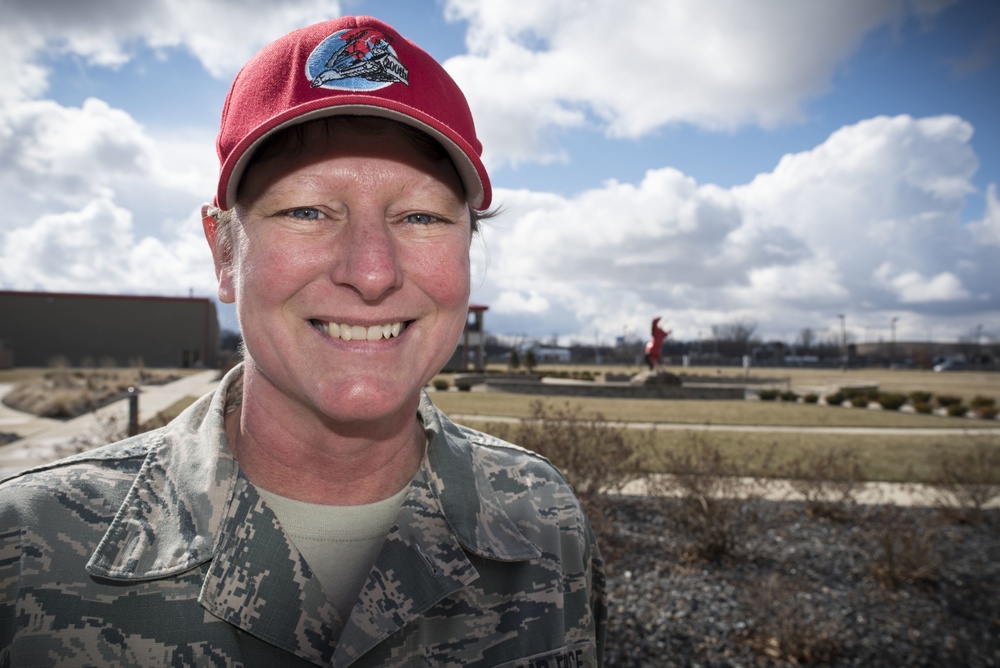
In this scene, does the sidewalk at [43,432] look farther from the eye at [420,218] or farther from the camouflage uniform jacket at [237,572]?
the eye at [420,218]

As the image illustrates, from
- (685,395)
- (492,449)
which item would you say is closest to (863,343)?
(685,395)

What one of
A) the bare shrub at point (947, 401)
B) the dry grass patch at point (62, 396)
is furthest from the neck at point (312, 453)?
the bare shrub at point (947, 401)

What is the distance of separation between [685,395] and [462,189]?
2456 cm

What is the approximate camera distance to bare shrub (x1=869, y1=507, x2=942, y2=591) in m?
6.04

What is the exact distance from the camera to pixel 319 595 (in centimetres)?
143

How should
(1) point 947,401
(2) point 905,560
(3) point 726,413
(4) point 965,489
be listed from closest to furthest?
(2) point 905,560 → (4) point 965,489 → (3) point 726,413 → (1) point 947,401

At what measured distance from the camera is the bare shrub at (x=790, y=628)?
4.79 metres

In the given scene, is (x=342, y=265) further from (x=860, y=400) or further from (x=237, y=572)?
(x=860, y=400)

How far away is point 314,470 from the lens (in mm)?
1594

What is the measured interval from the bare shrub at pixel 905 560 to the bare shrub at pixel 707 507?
1241 mm

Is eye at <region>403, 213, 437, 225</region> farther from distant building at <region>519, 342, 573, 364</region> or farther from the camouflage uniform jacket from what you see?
distant building at <region>519, 342, 573, 364</region>

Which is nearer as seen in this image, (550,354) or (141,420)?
(141,420)

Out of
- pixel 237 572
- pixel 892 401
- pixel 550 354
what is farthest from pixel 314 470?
pixel 550 354

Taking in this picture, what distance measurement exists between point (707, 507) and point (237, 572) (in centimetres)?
632
